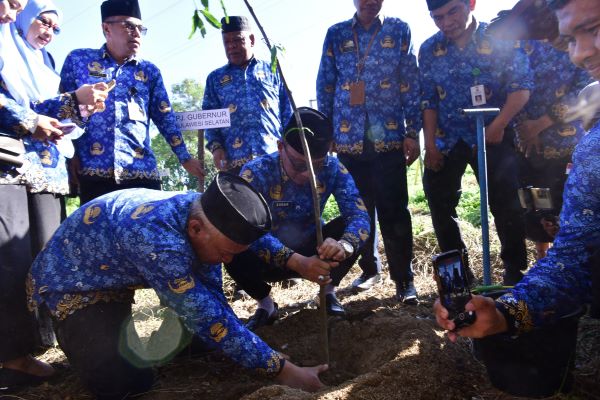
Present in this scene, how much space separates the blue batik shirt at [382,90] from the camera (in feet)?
11.7

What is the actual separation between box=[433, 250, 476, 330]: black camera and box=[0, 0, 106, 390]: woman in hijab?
2.04m

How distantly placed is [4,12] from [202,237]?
1567 mm

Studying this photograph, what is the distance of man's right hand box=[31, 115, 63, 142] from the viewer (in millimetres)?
2506

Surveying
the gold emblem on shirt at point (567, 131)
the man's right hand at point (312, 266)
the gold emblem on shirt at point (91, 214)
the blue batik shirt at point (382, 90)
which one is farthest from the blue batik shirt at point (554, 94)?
the gold emblem on shirt at point (91, 214)

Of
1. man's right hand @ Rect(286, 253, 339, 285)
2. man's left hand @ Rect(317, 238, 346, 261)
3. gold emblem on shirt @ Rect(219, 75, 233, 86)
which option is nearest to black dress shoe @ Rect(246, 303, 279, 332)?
man's right hand @ Rect(286, 253, 339, 285)

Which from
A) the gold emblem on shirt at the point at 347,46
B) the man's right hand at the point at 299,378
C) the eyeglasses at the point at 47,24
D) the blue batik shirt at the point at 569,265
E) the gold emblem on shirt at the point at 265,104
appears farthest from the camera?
the gold emblem on shirt at the point at 265,104

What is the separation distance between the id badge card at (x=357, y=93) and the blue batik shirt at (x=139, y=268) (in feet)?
5.57

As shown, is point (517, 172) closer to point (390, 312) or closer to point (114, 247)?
point (390, 312)

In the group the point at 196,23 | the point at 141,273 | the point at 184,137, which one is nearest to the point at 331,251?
the point at 141,273

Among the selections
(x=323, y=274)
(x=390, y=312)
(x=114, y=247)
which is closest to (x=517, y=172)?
(x=390, y=312)

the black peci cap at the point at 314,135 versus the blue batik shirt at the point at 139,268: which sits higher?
the black peci cap at the point at 314,135

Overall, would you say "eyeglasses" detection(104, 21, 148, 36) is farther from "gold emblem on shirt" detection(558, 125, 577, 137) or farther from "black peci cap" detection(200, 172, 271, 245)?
"gold emblem on shirt" detection(558, 125, 577, 137)

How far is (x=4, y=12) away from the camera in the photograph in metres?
2.48

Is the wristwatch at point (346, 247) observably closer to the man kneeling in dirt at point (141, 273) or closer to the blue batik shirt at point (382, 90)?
the man kneeling in dirt at point (141, 273)
